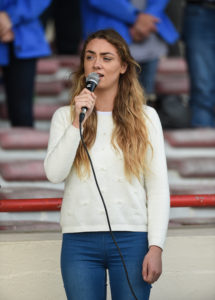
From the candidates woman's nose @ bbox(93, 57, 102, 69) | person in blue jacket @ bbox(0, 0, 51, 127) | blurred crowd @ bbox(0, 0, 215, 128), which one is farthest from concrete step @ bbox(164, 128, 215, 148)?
woman's nose @ bbox(93, 57, 102, 69)

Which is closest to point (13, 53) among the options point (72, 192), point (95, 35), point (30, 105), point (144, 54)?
point (30, 105)

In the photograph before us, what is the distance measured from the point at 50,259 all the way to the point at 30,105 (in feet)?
2.93

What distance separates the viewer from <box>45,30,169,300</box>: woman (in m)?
1.58

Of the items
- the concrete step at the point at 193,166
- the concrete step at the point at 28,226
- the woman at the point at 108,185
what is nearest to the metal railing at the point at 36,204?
the concrete step at the point at 28,226

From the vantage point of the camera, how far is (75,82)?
5.89ft

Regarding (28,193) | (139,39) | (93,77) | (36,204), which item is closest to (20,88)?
(28,193)

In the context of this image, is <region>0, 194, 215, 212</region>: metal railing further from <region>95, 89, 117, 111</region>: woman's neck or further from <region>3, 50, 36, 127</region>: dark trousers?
<region>3, 50, 36, 127</region>: dark trousers

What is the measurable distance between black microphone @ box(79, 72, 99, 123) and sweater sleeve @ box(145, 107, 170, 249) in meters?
0.22

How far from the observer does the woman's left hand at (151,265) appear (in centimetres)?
157

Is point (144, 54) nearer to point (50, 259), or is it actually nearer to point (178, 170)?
point (178, 170)

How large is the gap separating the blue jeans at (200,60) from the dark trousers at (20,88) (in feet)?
2.68

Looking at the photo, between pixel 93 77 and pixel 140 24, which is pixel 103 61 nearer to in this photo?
pixel 93 77

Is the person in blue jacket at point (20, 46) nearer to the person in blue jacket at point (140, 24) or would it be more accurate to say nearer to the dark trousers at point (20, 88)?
the dark trousers at point (20, 88)

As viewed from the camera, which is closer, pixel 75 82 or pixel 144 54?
pixel 75 82
